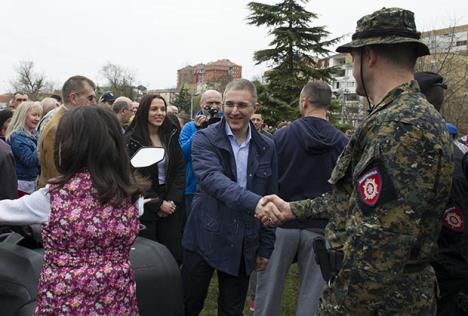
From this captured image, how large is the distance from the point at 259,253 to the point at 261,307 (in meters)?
1.17

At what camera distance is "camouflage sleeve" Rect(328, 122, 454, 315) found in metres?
1.94

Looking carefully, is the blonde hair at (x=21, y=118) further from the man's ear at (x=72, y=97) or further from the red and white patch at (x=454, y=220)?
the red and white patch at (x=454, y=220)

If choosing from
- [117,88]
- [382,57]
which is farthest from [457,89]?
[117,88]

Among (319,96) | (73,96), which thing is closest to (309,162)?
(319,96)

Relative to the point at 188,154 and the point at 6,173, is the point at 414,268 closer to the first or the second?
the point at 188,154

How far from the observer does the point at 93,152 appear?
93.9 inches

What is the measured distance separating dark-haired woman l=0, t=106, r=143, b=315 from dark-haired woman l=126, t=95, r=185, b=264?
224cm

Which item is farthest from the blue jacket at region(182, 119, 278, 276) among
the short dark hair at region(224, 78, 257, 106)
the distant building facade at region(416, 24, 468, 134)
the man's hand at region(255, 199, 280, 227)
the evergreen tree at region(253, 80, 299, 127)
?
the distant building facade at region(416, 24, 468, 134)

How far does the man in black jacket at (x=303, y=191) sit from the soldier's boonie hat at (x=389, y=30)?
2137 millimetres

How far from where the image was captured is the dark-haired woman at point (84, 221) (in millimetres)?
2271

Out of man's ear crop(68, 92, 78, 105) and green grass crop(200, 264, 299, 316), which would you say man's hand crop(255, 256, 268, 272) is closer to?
green grass crop(200, 264, 299, 316)

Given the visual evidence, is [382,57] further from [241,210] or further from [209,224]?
[209,224]

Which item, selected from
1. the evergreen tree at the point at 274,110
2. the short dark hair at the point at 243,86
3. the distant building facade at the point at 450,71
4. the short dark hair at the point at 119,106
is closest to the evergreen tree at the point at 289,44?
the evergreen tree at the point at 274,110

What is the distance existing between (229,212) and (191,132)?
2.49 metres
